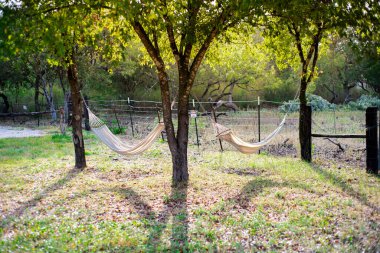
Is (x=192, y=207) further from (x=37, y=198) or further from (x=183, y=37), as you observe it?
(x=183, y=37)

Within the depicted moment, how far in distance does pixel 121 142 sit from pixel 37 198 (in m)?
1.87

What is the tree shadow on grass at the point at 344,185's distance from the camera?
4.08m

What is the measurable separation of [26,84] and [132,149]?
1540 centimetres

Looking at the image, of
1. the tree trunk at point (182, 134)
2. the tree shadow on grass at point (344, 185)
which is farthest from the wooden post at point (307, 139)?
the tree trunk at point (182, 134)

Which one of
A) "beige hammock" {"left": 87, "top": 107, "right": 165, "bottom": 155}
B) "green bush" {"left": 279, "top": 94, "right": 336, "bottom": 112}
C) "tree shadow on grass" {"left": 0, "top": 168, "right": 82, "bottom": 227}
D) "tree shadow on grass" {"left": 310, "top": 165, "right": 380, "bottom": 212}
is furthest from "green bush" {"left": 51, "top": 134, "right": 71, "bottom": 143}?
"green bush" {"left": 279, "top": 94, "right": 336, "bottom": 112}

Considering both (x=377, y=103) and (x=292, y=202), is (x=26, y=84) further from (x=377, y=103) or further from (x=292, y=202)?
(x=292, y=202)

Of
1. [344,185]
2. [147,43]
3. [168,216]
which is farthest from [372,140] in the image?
[147,43]

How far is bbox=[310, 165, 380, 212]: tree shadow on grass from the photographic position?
161 inches

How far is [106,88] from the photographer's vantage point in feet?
62.5

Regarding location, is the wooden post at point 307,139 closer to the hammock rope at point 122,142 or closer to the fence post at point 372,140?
the fence post at point 372,140

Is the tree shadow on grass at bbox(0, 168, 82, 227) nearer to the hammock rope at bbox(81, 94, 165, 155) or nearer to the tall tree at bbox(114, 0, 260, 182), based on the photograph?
the hammock rope at bbox(81, 94, 165, 155)

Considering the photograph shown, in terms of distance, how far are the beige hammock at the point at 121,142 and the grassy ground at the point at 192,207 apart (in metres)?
0.34

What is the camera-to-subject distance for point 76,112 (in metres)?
6.17

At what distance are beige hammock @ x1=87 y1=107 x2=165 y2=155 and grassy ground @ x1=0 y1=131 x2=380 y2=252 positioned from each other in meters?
0.34
